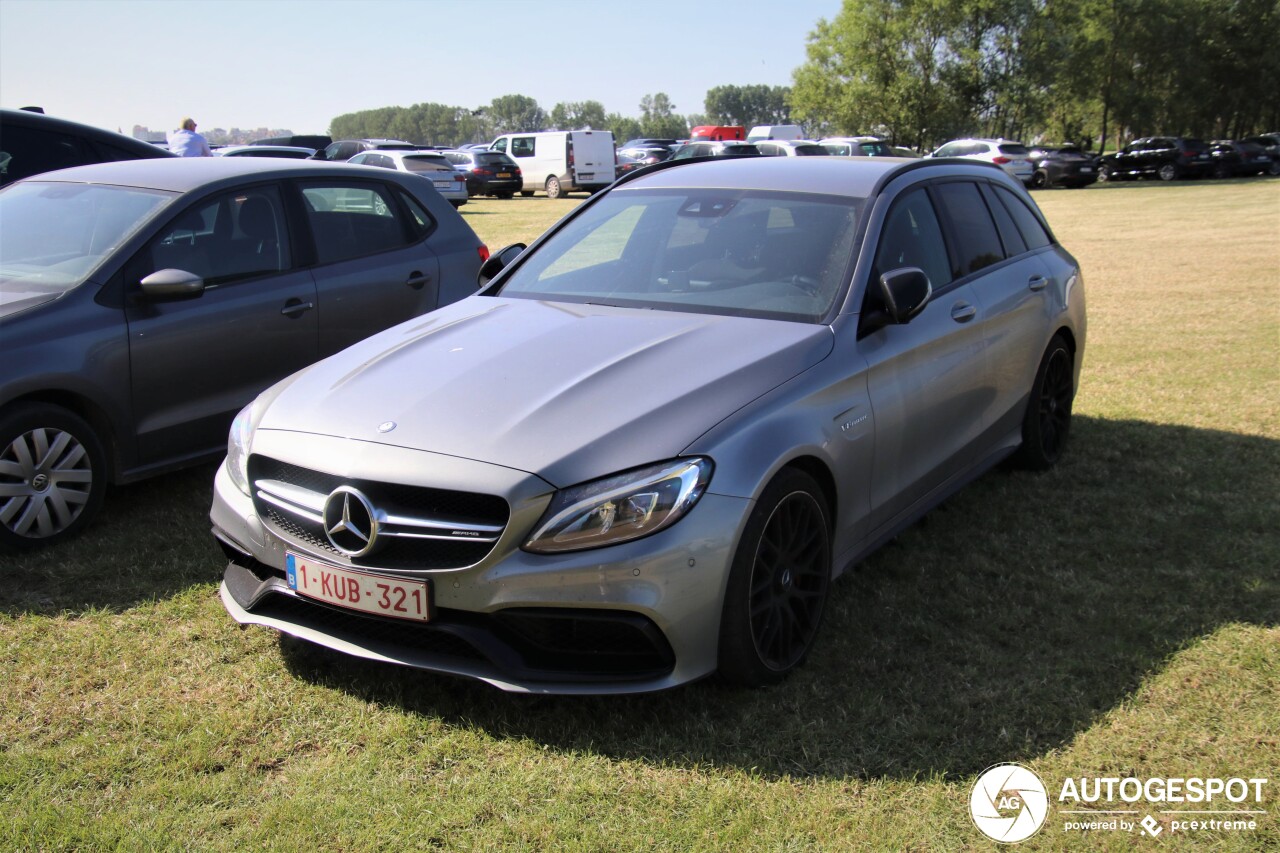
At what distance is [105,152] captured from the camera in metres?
8.36

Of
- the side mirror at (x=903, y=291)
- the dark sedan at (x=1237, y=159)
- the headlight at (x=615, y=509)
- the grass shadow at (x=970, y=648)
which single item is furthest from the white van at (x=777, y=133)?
the headlight at (x=615, y=509)

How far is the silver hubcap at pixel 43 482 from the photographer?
183 inches

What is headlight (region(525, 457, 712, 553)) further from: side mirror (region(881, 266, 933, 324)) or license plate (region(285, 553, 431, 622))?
side mirror (region(881, 266, 933, 324))

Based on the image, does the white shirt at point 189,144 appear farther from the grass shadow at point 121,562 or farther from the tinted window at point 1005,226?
the tinted window at point 1005,226

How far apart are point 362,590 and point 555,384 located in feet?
2.94

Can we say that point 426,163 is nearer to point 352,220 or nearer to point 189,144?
point 189,144

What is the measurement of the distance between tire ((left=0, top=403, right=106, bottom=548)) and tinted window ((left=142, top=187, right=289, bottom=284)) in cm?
87

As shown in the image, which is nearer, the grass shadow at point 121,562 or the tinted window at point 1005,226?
the grass shadow at point 121,562

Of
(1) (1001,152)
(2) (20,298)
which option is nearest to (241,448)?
(2) (20,298)

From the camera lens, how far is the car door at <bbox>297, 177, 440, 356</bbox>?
237 inches

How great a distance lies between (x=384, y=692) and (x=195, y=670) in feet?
2.35

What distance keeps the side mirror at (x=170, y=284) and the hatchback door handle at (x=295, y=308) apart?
636 mm

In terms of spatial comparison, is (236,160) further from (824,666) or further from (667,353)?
(824,666)

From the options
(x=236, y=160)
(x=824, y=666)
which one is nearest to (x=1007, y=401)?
(x=824, y=666)
